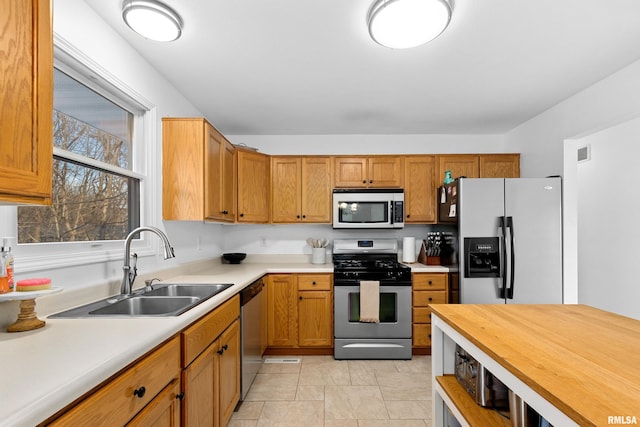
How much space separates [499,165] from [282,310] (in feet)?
9.40

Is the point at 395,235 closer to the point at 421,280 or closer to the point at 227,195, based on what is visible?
the point at 421,280

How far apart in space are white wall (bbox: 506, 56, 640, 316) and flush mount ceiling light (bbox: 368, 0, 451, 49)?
5.83ft

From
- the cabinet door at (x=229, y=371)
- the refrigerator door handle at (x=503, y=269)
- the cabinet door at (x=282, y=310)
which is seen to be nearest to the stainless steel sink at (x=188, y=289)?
the cabinet door at (x=229, y=371)

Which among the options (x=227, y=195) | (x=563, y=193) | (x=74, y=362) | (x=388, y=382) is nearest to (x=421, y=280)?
(x=388, y=382)

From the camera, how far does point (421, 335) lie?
3193mm

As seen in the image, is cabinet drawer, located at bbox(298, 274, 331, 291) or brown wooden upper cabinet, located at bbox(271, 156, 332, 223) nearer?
cabinet drawer, located at bbox(298, 274, 331, 291)

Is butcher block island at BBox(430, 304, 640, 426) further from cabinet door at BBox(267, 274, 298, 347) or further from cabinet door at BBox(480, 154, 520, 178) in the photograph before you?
cabinet door at BBox(480, 154, 520, 178)

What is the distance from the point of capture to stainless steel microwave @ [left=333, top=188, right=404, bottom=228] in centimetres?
353

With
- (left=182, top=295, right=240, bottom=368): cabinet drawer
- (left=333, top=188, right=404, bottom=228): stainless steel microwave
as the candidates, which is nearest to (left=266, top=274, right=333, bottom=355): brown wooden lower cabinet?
(left=333, top=188, right=404, bottom=228): stainless steel microwave

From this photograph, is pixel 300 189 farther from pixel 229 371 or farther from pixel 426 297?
pixel 229 371

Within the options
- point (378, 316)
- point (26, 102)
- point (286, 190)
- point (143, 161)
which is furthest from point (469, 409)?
point (286, 190)

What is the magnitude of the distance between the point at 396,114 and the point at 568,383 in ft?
9.35

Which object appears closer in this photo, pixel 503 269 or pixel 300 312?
pixel 503 269

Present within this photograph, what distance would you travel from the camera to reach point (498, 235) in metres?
2.92
